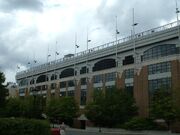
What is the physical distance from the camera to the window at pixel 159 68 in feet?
205

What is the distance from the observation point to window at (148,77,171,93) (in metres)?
61.7

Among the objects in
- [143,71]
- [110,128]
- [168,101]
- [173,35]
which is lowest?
[110,128]

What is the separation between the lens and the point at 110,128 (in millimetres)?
65875

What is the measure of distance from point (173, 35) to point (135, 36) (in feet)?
33.3

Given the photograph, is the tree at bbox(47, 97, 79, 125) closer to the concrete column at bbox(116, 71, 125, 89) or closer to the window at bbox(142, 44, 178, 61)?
the concrete column at bbox(116, 71, 125, 89)

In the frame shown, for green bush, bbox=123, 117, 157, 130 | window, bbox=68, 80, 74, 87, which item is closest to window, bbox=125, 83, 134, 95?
green bush, bbox=123, 117, 157, 130

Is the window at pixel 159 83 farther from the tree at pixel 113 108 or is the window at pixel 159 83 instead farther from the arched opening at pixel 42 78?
the arched opening at pixel 42 78

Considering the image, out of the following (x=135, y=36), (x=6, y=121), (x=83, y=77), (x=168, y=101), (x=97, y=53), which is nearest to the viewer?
(x=6, y=121)

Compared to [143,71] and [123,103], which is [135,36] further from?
[123,103]

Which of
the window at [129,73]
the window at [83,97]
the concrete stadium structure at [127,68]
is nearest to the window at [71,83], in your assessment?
the concrete stadium structure at [127,68]

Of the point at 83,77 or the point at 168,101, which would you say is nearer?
the point at 168,101

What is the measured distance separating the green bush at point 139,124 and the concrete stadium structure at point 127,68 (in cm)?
542

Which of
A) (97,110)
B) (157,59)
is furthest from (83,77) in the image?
(157,59)

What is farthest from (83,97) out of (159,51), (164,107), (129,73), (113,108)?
(164,107)
